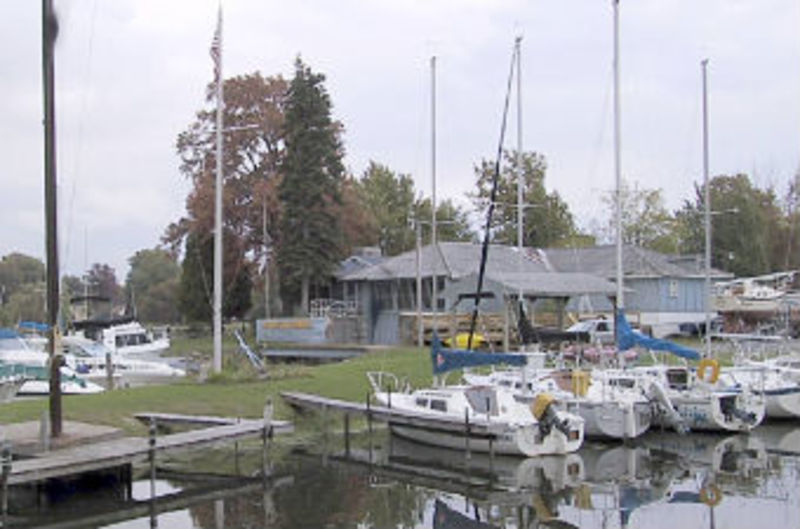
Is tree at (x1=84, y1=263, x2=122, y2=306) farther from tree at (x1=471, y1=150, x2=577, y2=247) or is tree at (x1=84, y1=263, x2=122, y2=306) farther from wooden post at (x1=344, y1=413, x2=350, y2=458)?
wooden post at (x1=344, y1=413, x2=350, y2=458)

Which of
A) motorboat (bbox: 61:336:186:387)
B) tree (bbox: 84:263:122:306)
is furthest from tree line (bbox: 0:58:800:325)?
tree (bbox: 84:263:122:306)

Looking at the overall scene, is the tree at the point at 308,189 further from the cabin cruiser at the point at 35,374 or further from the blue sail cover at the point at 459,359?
the blue sail cover at the point at 459,359

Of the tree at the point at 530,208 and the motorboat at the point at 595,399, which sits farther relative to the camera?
the tree at the point at 530,208

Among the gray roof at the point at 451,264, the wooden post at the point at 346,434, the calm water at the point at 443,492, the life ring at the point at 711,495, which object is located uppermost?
the gray roof at the point at 451,264

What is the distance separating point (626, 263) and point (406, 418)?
37.0 metres

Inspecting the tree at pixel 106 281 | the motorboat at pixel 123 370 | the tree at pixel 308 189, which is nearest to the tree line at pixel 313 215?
the tree at pixel 308 189

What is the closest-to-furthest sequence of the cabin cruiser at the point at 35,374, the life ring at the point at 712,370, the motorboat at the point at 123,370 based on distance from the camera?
the life ring at the point at 712,370 → the cabin cruiser at the point at 35,374 → the motorboat at the point at 123,370

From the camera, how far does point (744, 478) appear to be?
819 inches

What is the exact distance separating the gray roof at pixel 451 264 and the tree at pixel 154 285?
36.5 metres

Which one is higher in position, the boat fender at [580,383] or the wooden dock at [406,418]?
the boat fender at [580,383]

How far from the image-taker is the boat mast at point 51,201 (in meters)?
18.7

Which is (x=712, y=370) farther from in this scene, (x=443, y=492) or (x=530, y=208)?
(x=530, y=208)

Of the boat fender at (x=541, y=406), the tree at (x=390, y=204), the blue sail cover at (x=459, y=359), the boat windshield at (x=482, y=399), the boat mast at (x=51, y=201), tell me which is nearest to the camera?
the boat mast at (x=51, y=201)

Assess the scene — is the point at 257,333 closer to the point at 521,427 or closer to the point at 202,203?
the point at 202,203
